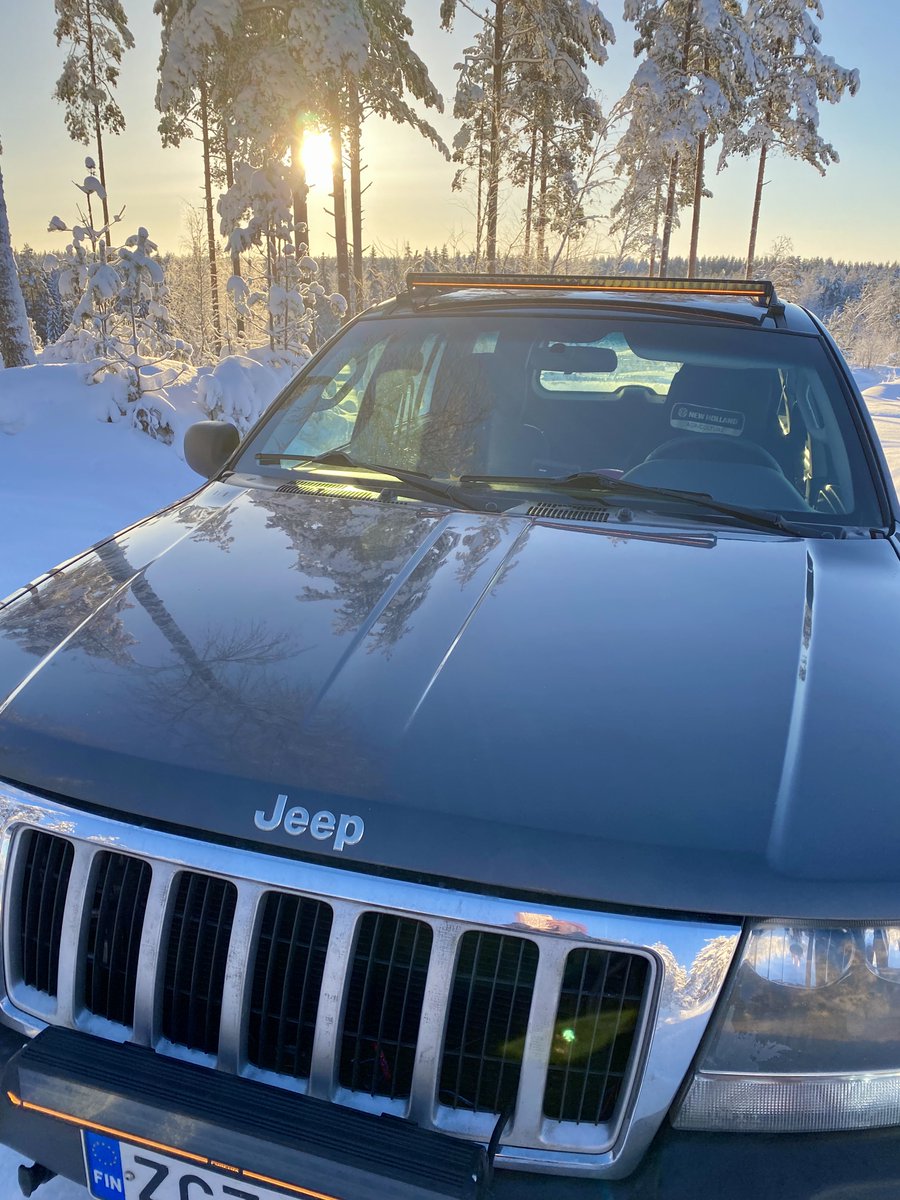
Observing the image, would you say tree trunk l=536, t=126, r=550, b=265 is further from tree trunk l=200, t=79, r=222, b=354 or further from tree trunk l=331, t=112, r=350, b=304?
tree trunk l=200, t=79, r=222, b=354

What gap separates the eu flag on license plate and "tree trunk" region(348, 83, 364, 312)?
18217mm

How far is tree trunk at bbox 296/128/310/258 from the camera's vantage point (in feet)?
51.4

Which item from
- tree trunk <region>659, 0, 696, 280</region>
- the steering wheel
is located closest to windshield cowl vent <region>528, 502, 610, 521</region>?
the steering wheel

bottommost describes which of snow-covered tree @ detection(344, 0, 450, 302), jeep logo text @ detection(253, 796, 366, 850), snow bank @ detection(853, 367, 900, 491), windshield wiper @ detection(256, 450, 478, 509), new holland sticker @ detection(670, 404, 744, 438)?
snow bank @ detection(853, 367, 900, 491)

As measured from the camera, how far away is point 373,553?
2102 millimetres

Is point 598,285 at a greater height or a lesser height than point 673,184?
lesser

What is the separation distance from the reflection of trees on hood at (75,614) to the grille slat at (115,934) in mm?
401

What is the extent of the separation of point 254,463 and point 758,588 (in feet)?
5.33

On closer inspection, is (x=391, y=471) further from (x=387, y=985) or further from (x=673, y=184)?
(x=673, y=184)

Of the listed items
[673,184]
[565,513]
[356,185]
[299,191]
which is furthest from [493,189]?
[673,184]

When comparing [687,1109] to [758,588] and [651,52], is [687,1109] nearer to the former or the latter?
[758,588]

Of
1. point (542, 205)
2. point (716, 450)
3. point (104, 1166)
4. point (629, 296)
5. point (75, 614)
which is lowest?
point (104, 1166)

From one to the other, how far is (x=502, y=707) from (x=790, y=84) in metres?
38.6

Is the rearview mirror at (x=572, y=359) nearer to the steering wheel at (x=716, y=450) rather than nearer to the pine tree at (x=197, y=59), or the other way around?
the steering wheel at (x=716, y=450)
